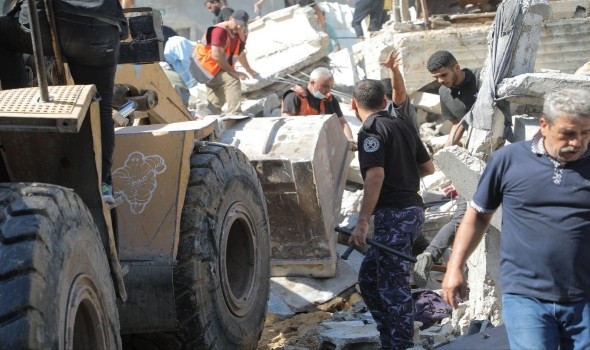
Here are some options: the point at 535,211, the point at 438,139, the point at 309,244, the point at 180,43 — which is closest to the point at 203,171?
the point at 535,211

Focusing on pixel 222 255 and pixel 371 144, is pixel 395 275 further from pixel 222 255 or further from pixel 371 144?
pixel 222 255

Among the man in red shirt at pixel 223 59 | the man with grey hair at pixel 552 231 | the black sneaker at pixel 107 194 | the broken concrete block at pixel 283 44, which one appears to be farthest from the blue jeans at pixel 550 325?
the broken concrete block at pixel 283 44

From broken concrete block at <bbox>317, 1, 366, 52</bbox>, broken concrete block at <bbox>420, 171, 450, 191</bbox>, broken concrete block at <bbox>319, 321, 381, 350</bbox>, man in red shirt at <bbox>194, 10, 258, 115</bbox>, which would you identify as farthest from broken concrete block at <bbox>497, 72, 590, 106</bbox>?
broken concrete block at <bbox>317, 1, 366, 52</bbox>

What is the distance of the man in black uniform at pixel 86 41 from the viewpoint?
4.57 meters

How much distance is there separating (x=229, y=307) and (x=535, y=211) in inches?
78.5

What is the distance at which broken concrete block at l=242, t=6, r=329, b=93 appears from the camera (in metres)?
14.7

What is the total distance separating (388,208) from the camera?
6.54 meters

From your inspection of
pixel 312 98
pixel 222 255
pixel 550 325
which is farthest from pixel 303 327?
pixel 550 325

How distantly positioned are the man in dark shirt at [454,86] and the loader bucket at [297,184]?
44.2 inches

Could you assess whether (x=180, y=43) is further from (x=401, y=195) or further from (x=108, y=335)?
(x=108, y=335)

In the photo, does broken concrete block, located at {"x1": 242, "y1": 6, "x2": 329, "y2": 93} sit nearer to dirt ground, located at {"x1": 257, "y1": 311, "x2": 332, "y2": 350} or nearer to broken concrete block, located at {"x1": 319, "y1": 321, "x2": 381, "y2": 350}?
dirt ground, located at {"x1": 257, "y1": 311, "x2": 332, "y2": 350}

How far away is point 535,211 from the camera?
432cm

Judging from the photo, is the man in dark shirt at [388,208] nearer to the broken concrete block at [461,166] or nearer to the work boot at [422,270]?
the broken concrete block at [461,166]

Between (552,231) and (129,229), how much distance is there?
2072mm
